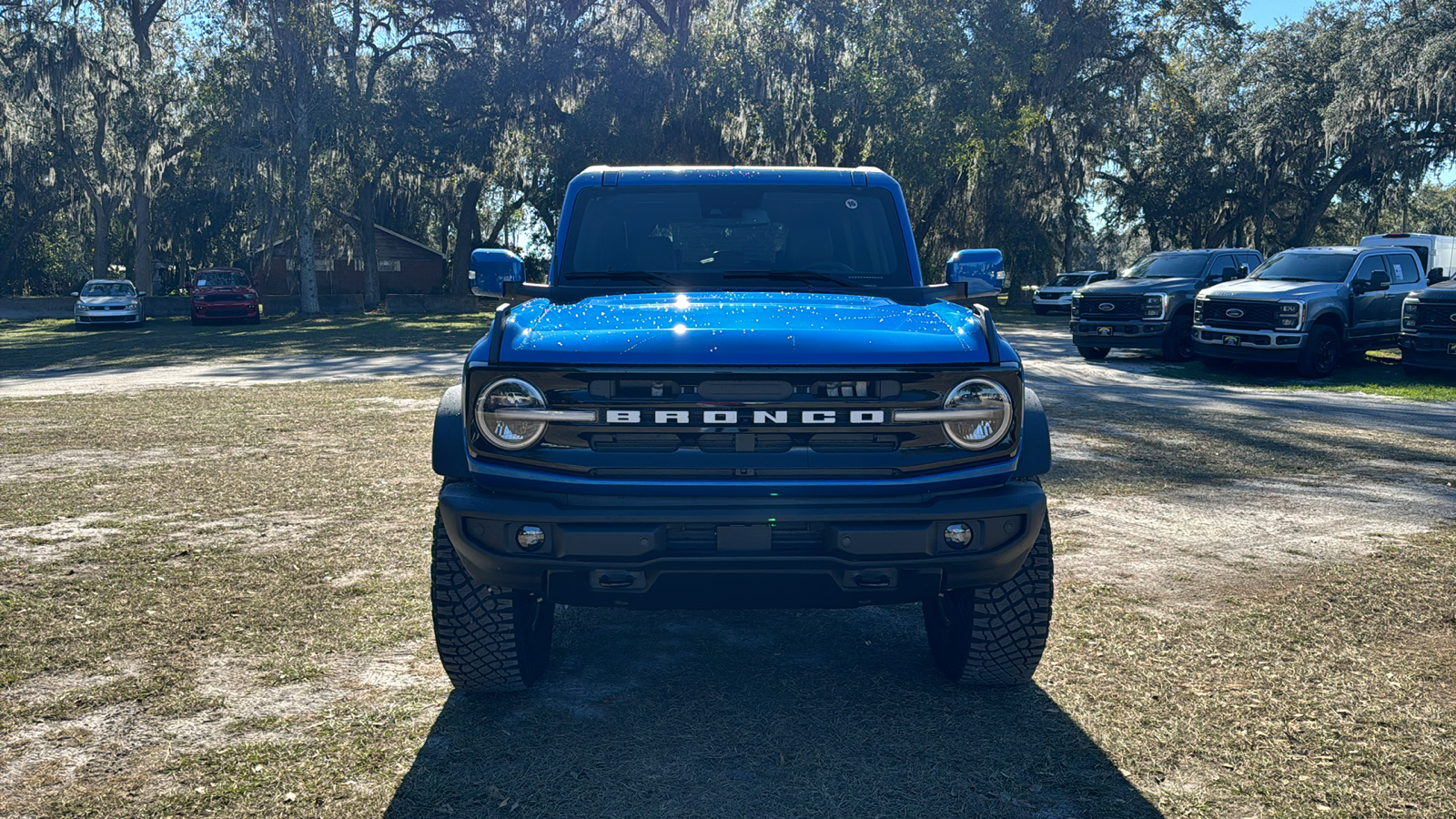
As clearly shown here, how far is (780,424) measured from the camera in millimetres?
3650

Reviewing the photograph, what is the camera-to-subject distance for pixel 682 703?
4.20 m

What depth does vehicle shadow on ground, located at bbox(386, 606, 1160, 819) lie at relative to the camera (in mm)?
3398

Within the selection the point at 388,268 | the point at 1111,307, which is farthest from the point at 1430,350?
the point at 388,268

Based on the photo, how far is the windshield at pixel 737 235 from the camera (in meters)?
5.13

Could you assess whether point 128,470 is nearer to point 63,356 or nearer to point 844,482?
point 844,482

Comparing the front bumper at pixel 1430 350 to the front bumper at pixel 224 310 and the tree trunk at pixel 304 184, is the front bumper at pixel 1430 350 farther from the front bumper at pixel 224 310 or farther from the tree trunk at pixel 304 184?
the front bumper at pixel 224 310

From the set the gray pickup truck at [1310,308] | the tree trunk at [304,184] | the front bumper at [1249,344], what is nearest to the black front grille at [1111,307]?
the gray pickup truck at [1310,308]

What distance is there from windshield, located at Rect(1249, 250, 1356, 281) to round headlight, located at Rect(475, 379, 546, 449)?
1721cm

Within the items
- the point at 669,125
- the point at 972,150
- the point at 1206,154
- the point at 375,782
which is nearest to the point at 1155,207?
the point at 1206,154

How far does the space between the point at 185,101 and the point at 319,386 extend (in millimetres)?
31901

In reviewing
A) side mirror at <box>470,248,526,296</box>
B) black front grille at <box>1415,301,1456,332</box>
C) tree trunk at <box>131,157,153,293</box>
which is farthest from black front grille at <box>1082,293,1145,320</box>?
tree trunk at <box>131,157,153,293</box>

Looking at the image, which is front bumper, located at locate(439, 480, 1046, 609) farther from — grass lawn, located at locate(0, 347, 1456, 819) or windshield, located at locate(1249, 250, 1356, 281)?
windshield, located at locate(1249, 250, 1356, 281)

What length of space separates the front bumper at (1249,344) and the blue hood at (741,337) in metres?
14.6

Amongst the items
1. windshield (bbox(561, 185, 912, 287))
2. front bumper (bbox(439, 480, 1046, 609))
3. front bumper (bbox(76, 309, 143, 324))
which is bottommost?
front bumper (bbox(76, 309, 143, 324))
